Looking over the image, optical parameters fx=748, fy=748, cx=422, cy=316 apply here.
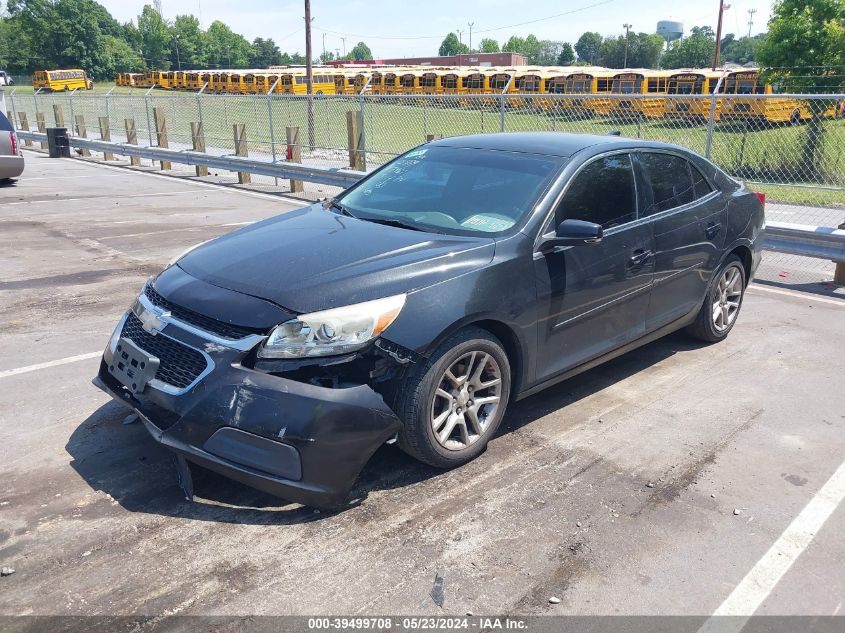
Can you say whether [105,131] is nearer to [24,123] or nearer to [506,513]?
[24,123]

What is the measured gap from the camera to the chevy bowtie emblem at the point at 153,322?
3.67 metres

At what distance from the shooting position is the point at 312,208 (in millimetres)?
5062

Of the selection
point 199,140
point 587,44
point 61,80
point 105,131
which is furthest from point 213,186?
point 587,44

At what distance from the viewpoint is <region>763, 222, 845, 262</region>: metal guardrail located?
786 cm

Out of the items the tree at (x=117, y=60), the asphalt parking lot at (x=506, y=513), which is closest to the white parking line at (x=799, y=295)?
the asphalt parking lot at (x=506, y=513)

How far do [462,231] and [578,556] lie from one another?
6.20 feet

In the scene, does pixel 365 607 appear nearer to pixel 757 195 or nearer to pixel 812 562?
pixel 812 562

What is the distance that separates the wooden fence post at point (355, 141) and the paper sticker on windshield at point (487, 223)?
10.5 metres

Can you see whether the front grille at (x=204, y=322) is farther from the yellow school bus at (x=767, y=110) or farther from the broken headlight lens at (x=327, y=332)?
the yellow school bus at (x=767, y=110)

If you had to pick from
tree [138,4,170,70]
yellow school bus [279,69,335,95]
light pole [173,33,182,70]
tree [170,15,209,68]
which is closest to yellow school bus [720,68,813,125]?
yellow school bus [279,69,335,95]

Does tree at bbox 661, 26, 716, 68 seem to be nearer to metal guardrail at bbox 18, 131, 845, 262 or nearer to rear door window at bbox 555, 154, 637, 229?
metal guardrail at bbox 18, 131, 845, 262

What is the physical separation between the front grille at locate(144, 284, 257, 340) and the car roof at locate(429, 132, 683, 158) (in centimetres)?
232

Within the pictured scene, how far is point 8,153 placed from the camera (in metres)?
15.4

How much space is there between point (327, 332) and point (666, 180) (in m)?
3.02
